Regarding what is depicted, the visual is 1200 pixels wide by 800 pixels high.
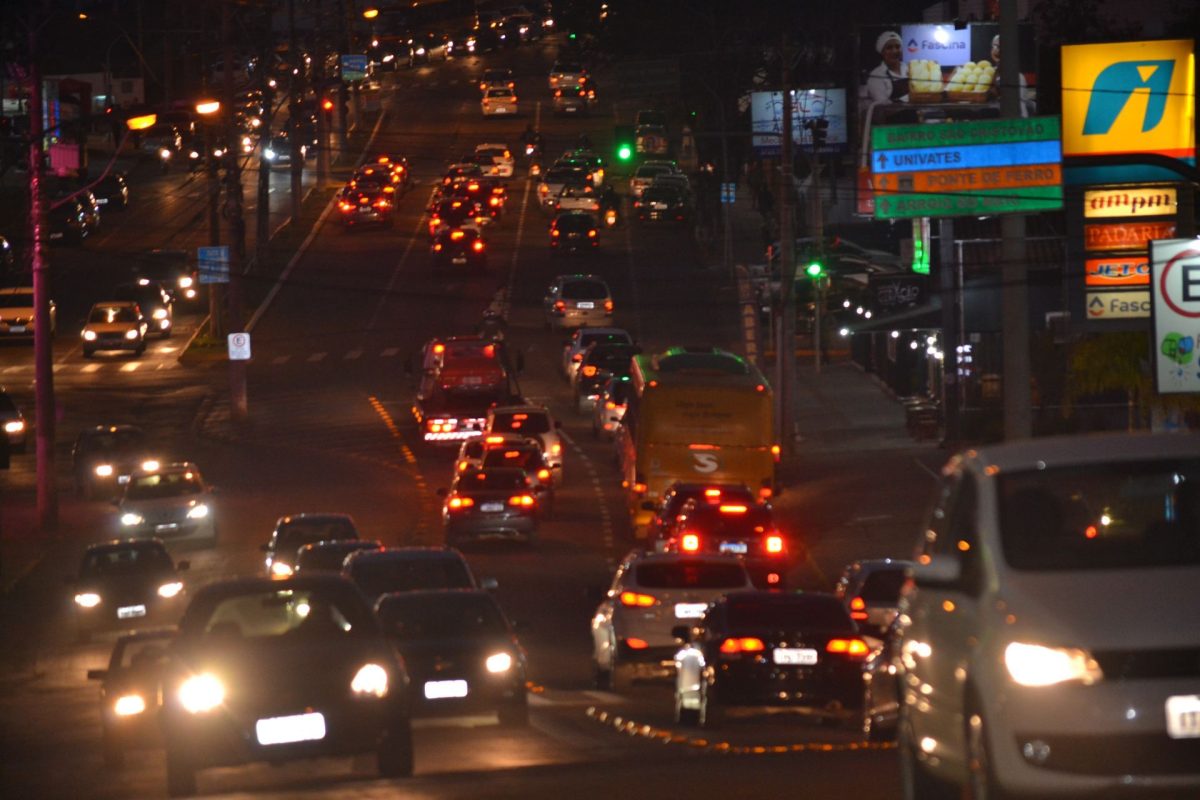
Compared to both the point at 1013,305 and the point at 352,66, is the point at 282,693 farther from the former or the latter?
the point at 352,66

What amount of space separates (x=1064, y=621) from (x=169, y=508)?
30.4m

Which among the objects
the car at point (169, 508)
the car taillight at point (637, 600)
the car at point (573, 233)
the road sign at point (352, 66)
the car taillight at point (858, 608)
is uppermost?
the road sign at point (352, 66)

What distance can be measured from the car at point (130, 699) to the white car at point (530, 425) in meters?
22.5

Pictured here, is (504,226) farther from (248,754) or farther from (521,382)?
(248,754)

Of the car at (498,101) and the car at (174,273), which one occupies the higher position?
the car at (498,101)

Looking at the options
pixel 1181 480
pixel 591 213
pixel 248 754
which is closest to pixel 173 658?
pixel 248 754

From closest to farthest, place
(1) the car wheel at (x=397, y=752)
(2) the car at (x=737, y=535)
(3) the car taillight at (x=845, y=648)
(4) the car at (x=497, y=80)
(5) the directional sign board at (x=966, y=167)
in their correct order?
Result: (1) the car wheel at (x=397, y=752) → (3) the car taillight at (x=845, y=648) → (5) the directional sign board at (x=966, y=167) → (2) the car at (x=737, y=535) → (4) the car at (x=497, y=80)

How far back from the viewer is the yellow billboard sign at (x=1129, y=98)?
116ft

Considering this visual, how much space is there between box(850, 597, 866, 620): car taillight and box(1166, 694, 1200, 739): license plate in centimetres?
1482

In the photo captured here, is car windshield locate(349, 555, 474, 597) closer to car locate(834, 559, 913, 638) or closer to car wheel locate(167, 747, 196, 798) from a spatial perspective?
car locate(834, 559, 913, 638)

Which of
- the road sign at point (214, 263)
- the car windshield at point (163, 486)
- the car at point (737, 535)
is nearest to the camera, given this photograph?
the car at point (737, 535)

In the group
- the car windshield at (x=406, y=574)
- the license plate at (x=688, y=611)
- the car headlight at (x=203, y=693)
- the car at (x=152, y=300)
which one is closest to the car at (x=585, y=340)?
the car at (x=152, y=300)

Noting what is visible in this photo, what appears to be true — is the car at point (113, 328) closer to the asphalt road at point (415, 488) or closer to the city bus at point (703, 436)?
the asphalt road at point (415, 488)

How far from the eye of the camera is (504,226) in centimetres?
8044
